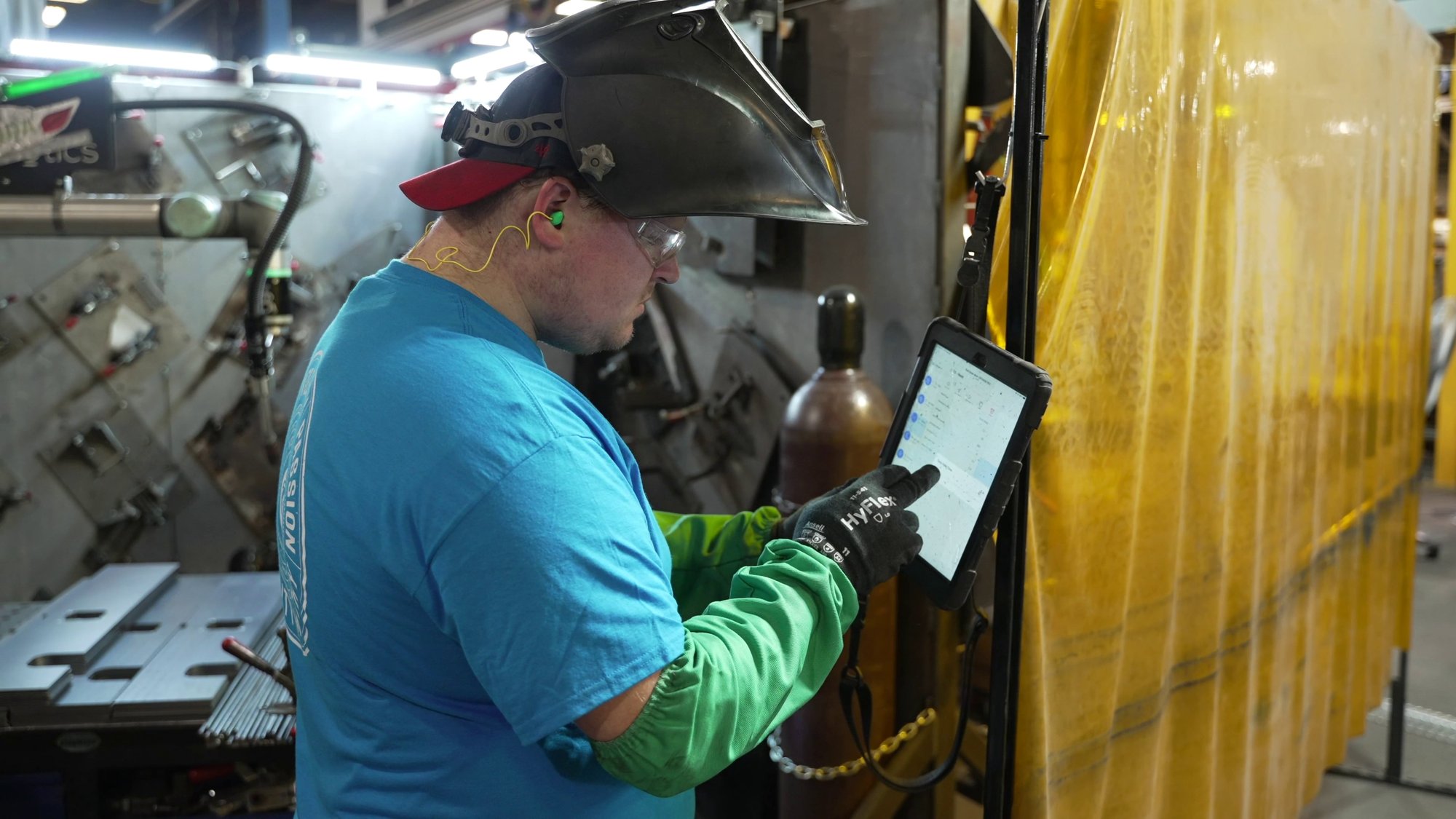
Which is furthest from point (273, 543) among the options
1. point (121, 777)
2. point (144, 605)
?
point (121, 777)

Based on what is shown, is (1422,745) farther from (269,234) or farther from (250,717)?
(269,234)

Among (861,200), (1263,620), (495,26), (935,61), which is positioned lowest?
(1263,620)

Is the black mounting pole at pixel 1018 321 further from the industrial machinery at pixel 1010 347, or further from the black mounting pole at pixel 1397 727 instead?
the black mounting pole at pixel 1397 727

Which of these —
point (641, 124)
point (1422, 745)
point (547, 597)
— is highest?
point (641, 124)

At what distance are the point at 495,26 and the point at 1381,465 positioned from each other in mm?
3360

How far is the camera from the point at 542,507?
2.72ft

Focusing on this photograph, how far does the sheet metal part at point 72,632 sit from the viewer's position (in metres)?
1.76

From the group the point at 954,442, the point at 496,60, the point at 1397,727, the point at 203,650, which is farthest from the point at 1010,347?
the point at 496,60

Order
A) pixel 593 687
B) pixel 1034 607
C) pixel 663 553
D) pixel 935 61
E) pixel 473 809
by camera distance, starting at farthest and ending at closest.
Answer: pixel 935 61
pixel 1034 607
pixel 663 553
pixel 473 809
pixel 593 687

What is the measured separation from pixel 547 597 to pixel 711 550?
588 mm

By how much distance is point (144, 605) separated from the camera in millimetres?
2283

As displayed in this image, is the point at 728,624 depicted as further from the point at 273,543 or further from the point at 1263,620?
the point at 273,543

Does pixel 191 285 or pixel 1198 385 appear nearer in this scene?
pixel 1198 385

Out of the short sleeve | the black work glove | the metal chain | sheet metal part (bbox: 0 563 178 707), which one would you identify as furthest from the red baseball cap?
sheet metal part (bbox: 0 563 178 707)
